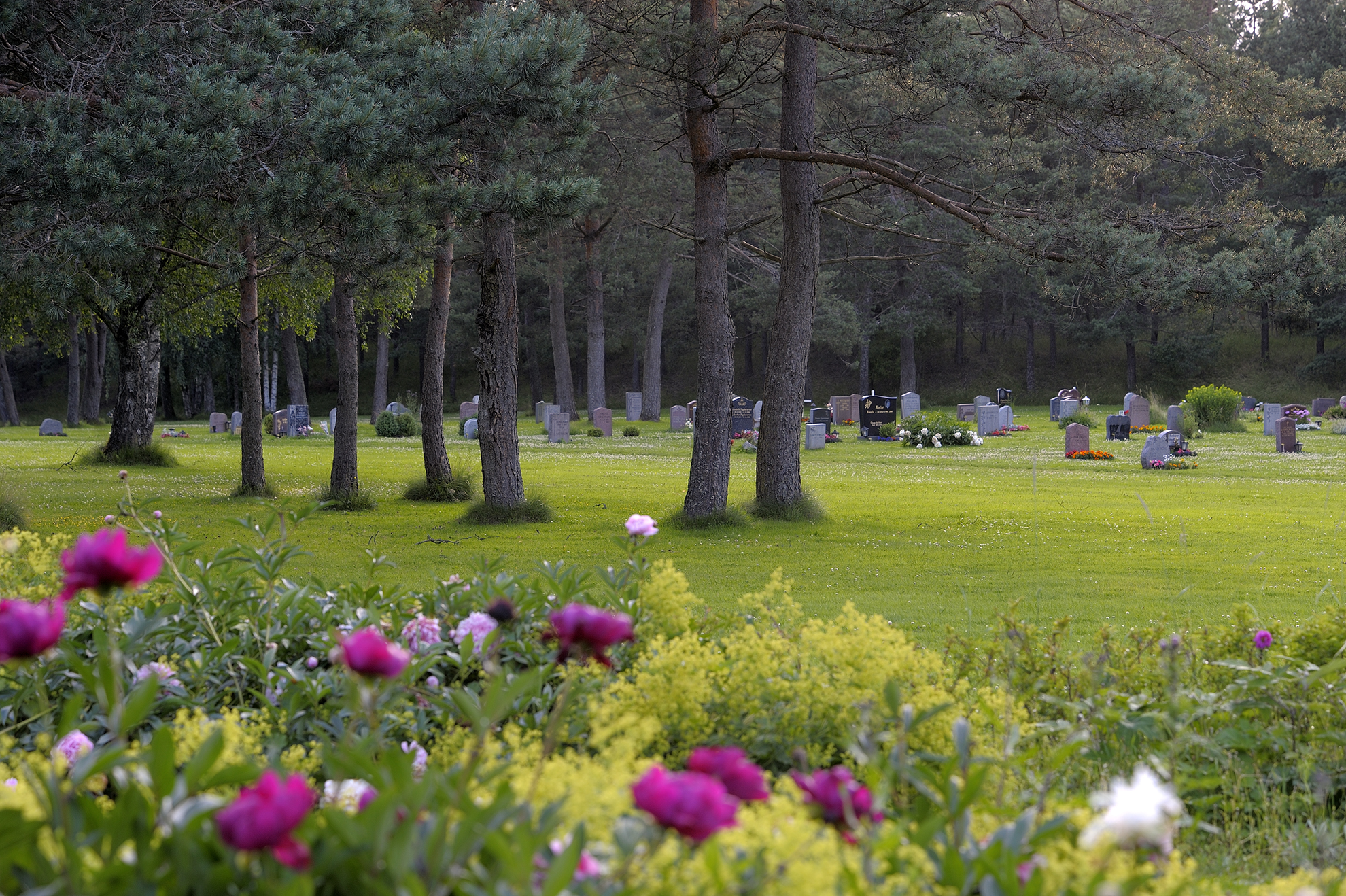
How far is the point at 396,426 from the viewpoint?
108ft

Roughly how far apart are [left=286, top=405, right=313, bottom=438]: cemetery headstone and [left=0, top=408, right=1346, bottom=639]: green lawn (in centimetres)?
988

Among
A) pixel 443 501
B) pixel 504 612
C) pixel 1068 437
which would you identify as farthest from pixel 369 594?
pixel 1068 437

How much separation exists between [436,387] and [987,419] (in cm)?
1925

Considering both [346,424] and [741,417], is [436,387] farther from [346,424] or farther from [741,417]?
[741,417]

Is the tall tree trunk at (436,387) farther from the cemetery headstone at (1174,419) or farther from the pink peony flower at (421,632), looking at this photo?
the cemetery headstone at (1174,419)

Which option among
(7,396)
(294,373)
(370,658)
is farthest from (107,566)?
(7,396)

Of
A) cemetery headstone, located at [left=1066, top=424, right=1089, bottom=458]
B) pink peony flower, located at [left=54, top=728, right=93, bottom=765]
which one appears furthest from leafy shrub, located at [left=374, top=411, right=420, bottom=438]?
pink peony flower, located at [left=54, top=728, right=93, bottom=765]

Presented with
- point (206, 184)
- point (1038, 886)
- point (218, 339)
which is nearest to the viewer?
point (1038, 886)

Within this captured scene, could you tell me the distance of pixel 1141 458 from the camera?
2077 cm

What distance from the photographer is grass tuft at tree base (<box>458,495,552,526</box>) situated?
12899 millimetres

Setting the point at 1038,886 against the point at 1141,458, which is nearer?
the point at 1038,886

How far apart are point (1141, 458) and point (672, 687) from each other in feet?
65.8

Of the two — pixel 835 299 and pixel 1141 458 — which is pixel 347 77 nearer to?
pixel 1141 458

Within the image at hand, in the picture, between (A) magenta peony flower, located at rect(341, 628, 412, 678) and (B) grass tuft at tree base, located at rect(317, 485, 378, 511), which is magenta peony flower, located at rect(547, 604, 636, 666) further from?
(B) grass tuft at tree base, located at rect(317, 485, 378, 511)
